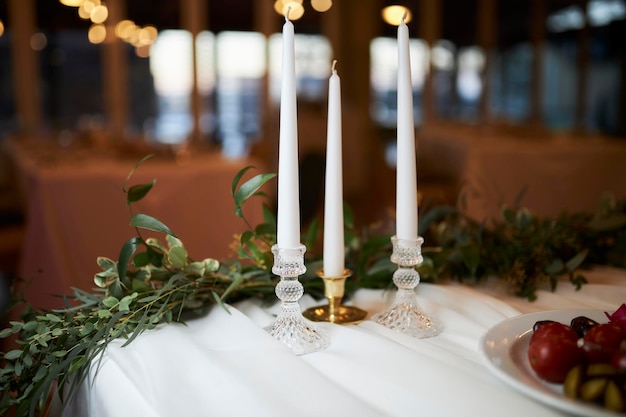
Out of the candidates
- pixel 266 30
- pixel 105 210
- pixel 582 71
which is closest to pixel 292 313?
pixel 105 210

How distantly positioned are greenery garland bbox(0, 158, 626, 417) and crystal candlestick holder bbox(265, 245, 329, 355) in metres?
0.11

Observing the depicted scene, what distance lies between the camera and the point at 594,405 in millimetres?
631

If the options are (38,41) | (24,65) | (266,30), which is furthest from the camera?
(266,30)

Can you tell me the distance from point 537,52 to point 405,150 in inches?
329

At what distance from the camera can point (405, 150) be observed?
0.94 m

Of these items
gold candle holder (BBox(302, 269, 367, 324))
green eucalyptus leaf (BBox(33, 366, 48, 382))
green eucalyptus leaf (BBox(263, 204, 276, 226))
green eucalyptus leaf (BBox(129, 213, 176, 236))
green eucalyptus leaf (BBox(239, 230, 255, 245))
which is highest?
green eucalyptus leaf (BBox(129, 213, 176, 236))

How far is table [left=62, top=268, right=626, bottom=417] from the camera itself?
709mm

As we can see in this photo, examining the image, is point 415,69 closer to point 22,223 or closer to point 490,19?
point 490,19

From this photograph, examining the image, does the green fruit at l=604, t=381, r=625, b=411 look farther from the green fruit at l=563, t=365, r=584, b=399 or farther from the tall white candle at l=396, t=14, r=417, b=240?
the tall white candle at l=396, t=14, r=417, b=240

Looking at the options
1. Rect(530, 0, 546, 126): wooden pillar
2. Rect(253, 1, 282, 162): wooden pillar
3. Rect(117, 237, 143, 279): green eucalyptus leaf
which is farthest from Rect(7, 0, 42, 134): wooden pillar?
Rect(530, 0, 546, 126): wooden pillar

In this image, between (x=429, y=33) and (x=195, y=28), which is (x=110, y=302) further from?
(x=429, y=33)

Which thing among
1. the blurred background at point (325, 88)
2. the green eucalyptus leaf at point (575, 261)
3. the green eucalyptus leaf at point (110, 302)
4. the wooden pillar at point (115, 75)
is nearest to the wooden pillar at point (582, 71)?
the blurred background at point (325, 88)

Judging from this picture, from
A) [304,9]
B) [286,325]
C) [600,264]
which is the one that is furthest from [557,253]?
[304,9]

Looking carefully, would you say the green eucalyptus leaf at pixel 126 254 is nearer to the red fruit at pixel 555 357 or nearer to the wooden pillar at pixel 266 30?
the red fruit at pixel 555 357
